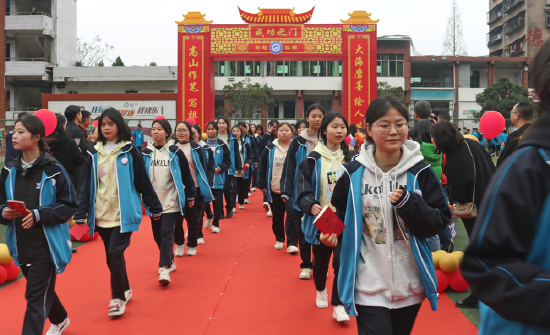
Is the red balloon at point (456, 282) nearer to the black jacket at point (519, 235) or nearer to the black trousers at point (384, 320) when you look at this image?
the black trousers at point (384, 320)

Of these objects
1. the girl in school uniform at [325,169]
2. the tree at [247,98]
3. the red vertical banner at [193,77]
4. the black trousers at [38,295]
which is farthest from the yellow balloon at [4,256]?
the tree at [247,98]

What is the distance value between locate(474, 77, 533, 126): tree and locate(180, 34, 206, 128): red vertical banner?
20.9m

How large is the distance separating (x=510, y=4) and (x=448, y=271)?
63.1 metres

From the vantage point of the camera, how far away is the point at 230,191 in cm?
916

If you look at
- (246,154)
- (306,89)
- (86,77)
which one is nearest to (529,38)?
(306,89)

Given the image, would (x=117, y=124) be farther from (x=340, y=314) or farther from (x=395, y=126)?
(x=395, y=126)

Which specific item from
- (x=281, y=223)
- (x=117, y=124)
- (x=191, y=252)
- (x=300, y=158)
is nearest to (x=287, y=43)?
(x=281, y=223)

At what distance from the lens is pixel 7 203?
313 centimetres

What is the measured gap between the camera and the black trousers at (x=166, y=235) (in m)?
5.09

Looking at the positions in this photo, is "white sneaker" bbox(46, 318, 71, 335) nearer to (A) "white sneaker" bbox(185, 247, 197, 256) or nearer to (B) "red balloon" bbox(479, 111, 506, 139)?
(A) "white sneaker" bbox(185, 247, 197, 256)

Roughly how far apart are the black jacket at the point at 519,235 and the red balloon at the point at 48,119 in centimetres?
511

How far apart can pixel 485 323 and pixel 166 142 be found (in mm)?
4663

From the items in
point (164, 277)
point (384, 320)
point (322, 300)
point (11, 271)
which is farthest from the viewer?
point (11, 271)

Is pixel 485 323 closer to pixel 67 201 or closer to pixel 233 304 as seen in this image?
pixel 67 201
